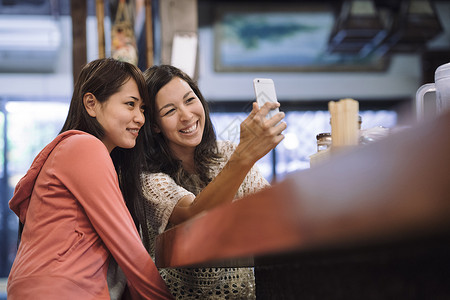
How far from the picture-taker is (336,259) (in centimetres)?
87

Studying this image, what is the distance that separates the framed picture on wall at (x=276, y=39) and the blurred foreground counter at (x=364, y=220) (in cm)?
540

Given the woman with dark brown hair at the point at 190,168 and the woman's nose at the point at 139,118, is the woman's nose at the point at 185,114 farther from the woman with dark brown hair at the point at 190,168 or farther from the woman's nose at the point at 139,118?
the woman's nose at the point at 139,118

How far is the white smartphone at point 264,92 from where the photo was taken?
1.21 m

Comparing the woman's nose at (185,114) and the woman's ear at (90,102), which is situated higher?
the woman's ear at (90,102)

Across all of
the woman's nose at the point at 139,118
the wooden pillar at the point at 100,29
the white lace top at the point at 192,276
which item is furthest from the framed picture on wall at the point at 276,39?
the white lace top at the point at 192,276

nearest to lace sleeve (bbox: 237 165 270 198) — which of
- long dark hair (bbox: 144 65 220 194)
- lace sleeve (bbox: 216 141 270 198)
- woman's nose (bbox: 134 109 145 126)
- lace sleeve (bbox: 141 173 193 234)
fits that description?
lace sleeve (bbox: 216 141 270 198)

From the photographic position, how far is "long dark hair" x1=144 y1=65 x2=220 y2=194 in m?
1.74

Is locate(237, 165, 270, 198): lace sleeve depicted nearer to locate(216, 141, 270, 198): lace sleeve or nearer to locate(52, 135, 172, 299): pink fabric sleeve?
locate(216, 141, 270, 198): lace sleeve

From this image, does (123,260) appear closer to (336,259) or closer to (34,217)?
(34,217)

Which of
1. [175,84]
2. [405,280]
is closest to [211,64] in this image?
[175,84]

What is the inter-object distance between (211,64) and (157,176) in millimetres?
4934

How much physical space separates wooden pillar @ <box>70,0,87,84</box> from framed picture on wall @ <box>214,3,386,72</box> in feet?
9.99

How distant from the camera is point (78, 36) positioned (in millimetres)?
2977

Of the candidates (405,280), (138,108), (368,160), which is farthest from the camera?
(138,108)
